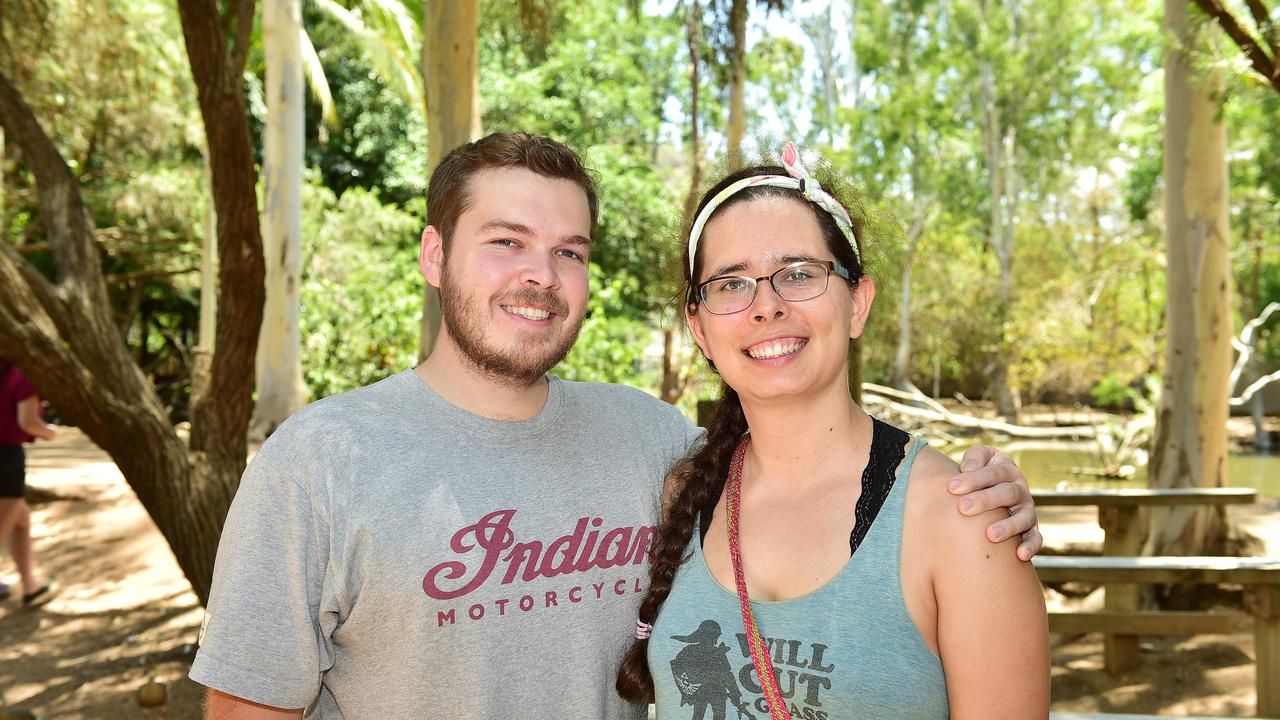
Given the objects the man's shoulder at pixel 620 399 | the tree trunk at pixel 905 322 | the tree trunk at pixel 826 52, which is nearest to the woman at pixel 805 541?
the man's shoulder at pixel 620 399

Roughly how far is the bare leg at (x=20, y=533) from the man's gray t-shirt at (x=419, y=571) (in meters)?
5.20

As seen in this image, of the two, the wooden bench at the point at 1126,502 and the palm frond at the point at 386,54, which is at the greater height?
the palm frond at the point at 386,54

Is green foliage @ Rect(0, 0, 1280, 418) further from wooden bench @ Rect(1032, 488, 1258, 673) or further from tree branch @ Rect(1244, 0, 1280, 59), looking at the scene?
wooden bench @ Rect(1032, 488, 1258, 673)

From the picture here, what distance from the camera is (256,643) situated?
5.51 feet

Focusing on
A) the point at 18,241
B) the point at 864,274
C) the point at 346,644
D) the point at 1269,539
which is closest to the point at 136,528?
the point at 346,644

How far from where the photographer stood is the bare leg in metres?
6.00

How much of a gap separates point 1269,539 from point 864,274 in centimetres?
712

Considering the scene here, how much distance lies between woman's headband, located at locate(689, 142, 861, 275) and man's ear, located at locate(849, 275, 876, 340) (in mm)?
57

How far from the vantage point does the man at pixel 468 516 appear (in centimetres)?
170

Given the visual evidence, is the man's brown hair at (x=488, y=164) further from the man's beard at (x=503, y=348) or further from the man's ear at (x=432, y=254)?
the man's beard at (x=503, y=348)

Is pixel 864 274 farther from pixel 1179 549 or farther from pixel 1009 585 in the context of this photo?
pixel 1179 549

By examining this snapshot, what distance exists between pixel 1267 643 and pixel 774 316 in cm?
412

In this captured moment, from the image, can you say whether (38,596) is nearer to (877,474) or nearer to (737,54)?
(877,474)

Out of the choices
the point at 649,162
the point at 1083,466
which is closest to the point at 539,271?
the point at 1083,466
